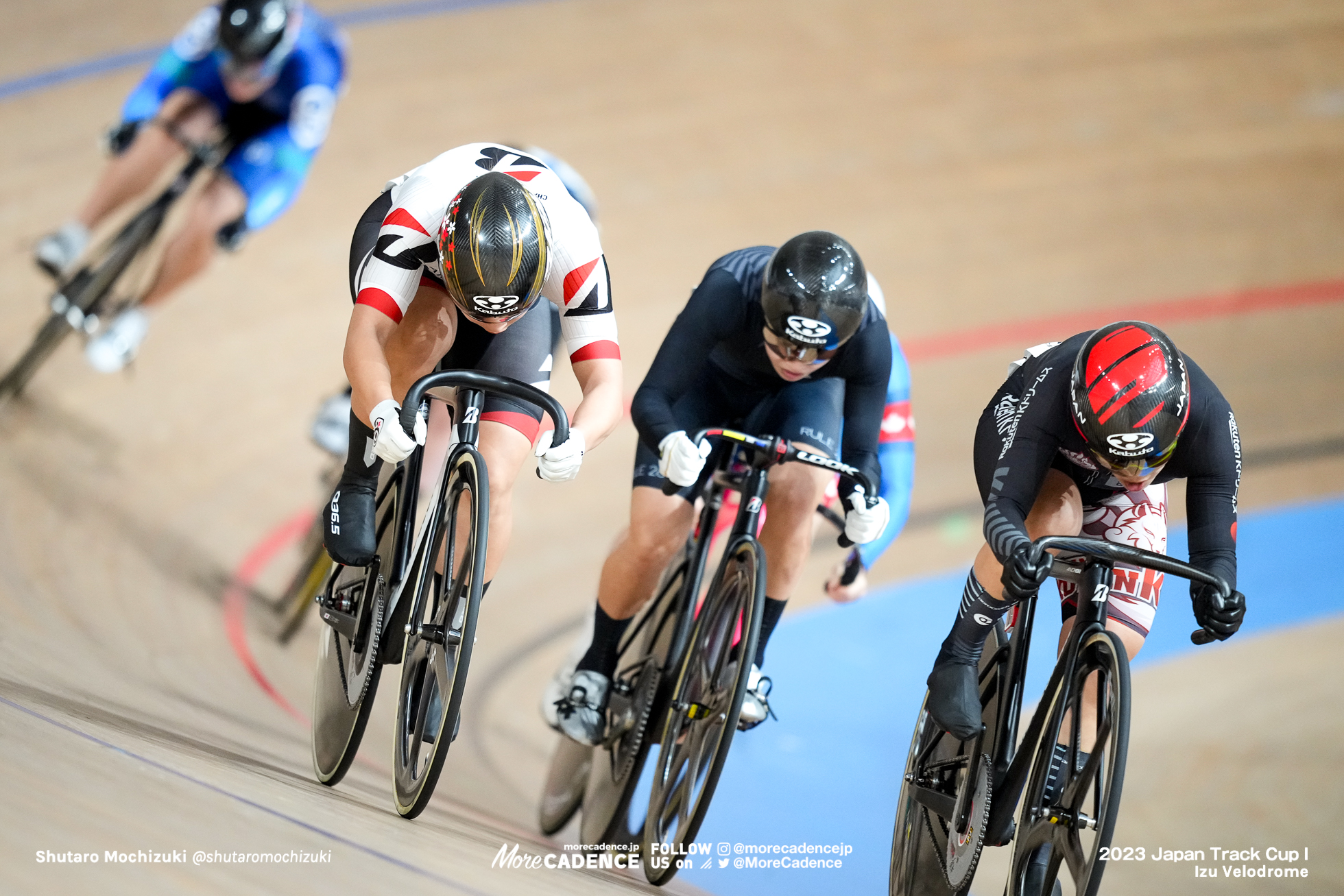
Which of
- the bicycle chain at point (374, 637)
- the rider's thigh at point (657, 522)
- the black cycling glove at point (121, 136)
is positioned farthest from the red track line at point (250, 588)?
the black cycling glove at point (121, 136)

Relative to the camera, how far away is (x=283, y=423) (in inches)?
229

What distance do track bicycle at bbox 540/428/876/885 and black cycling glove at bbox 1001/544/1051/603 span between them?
1.68 ft

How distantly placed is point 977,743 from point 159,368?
4276 millimetres

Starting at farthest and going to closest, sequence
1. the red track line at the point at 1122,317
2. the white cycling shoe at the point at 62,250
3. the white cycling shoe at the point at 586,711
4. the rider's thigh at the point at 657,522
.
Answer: the red track line at the point at 1122,317 < the white cycling shoe at the point at 62,250 < the white cycling shoe at the point at 586,711 < the rider's thigh at the point at 657,522

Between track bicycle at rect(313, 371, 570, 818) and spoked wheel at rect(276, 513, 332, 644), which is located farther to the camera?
spoked wheel at rect(276, 513, 332, 644)

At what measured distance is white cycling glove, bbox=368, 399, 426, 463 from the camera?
8.66 feet

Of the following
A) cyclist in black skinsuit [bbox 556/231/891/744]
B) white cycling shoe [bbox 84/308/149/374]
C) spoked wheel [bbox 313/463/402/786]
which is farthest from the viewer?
white cycling shoe [bbox 84/308/149/374]

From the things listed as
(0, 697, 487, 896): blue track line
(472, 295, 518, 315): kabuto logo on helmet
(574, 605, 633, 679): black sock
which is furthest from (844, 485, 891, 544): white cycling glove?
(0, 697, 487, 896): blue track line

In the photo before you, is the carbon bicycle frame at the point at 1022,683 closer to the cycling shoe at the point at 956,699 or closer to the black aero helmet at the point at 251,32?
the cycling shoe at the point at 956,699

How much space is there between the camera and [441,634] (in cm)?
285

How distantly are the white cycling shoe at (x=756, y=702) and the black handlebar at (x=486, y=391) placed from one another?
79cm

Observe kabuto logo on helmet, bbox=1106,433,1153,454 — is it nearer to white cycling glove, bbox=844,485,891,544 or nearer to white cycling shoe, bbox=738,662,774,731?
white cycling glove, bbox=844,485,891,544

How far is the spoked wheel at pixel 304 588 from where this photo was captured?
455 centimetres

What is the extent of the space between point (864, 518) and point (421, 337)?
104 centimetres
